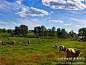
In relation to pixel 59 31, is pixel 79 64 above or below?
below

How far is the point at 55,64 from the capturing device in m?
9.70

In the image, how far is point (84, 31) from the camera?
8500cm

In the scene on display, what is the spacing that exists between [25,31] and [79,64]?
93.6 meters

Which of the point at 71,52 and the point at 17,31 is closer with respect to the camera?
the point at 71,52

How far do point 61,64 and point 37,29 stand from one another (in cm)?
9882

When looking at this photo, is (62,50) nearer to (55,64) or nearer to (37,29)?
(55,64)

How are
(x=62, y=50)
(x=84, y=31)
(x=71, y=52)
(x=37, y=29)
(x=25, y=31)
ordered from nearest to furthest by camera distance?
(x=71, y=52), (x=62, y=50), (x=84, y=31), (x=25, y=31), (x=37, y=29)

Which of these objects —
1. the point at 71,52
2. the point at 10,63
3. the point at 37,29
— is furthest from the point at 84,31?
the point at 10,63

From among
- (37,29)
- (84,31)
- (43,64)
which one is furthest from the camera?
(37,29)

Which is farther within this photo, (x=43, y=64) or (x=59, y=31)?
(x=59, y=31)

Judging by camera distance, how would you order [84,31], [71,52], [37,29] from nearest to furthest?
1. [71,52]
2. [84,31]
3. [37,29]

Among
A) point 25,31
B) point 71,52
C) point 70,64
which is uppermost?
point 25,31

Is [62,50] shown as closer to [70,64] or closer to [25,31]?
[70,64]

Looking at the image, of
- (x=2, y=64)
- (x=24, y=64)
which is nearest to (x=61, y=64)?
(x=24, y=64)
